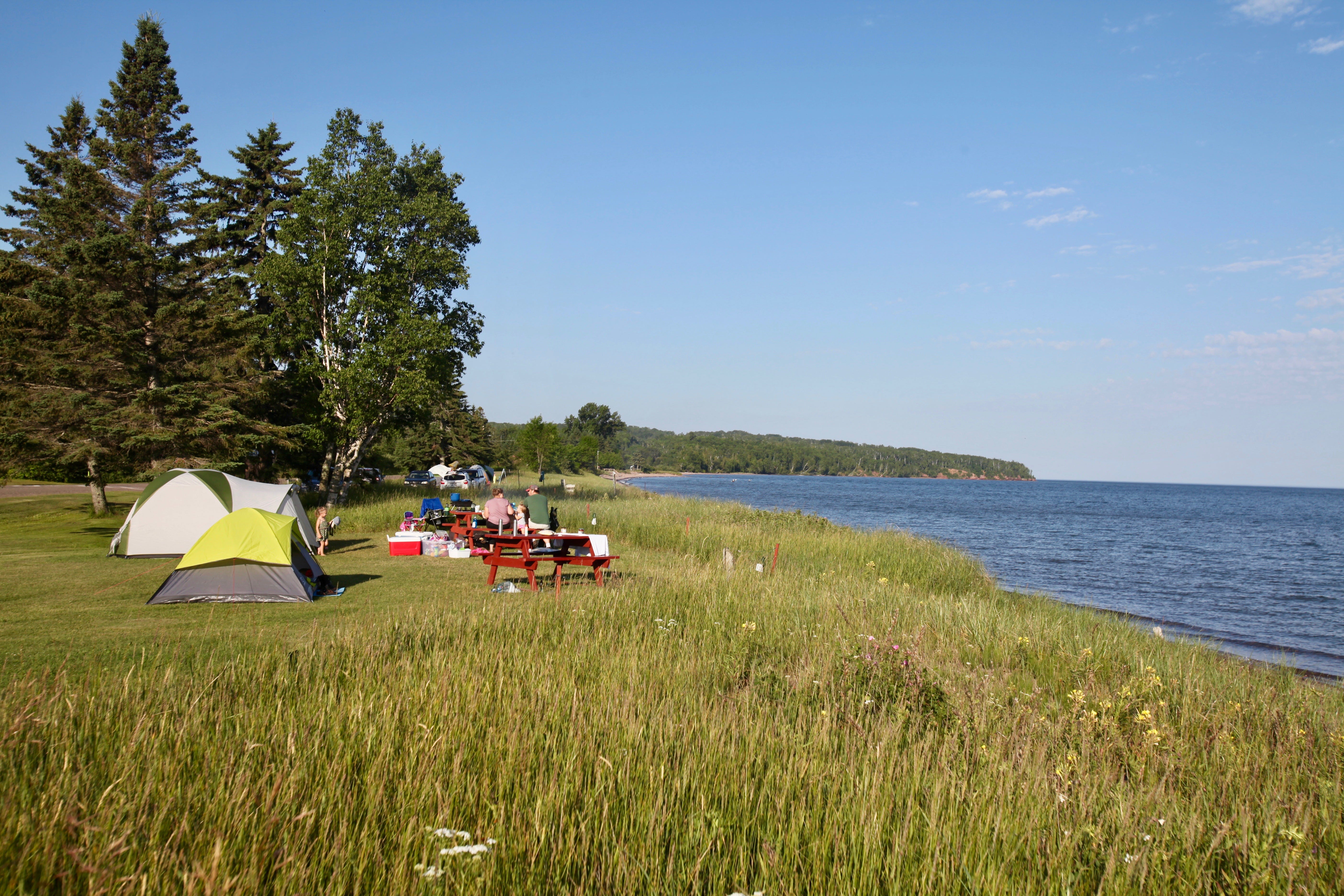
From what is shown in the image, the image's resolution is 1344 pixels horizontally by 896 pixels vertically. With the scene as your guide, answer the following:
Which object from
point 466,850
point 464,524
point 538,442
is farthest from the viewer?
point 538,442

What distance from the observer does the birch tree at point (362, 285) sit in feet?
69.1

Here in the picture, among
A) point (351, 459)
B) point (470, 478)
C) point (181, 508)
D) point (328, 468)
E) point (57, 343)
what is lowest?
point (470, 478)

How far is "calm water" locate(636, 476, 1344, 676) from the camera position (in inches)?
550

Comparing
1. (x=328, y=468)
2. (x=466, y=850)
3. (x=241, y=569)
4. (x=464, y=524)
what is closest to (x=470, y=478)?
(x=328, y=468)

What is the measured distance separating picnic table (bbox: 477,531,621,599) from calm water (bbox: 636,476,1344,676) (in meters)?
8.16

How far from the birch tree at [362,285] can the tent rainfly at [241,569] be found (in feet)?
40.2

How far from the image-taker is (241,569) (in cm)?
905

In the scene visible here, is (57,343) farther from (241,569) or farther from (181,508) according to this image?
(241,569)

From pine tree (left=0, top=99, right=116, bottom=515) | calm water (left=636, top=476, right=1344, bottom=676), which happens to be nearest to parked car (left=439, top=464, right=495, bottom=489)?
pine tree (left=0, top=99, right=116, bottom=515)

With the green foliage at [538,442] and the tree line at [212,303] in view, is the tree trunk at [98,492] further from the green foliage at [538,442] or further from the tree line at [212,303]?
the green foliage at [538,442]

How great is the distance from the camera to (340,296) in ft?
74.0

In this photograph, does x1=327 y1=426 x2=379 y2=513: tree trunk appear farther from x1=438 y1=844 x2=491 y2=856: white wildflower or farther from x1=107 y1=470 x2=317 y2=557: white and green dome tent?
x1=438 y1=844 x2=491 y2=856: white wildflower

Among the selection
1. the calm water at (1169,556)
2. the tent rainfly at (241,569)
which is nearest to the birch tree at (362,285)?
the tent rainfly at (241,569)

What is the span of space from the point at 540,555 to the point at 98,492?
53.3 feet
